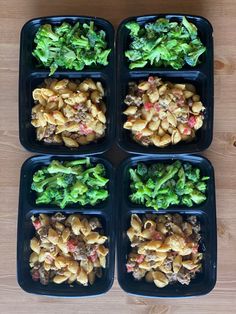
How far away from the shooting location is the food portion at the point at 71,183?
45.2 inches

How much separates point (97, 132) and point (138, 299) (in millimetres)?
448

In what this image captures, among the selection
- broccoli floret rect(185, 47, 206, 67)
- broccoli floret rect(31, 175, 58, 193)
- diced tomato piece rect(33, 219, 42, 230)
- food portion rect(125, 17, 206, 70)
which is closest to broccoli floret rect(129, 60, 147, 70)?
food portion rect(125, 17, 206, 70)

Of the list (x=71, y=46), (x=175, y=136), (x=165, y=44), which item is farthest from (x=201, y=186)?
(x=71, y=46)

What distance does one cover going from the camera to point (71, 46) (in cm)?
115

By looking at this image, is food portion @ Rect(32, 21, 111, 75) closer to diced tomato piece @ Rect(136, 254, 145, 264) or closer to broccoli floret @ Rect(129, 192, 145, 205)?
broccoli floret @ Rect(129, 192, 145, 205)

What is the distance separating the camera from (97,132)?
1151 mm

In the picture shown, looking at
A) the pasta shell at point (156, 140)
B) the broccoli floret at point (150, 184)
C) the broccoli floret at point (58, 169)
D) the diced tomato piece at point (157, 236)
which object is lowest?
the diced tomato piece at point (157, 236)

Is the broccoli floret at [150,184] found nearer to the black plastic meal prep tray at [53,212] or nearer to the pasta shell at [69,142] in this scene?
the black plastic meal prep tray at [53,212]

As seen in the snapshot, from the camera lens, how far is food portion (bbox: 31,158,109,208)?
115 centimetres

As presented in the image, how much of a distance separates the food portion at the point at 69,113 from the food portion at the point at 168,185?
0.48 ft

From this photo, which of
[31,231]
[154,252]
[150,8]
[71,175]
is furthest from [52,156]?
[150,8]

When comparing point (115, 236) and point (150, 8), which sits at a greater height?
point (150, 8)

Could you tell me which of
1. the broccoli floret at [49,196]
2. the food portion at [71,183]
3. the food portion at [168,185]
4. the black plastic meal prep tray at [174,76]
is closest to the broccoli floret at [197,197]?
the food portion at [168,185]

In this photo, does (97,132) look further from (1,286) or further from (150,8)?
(1,286)
